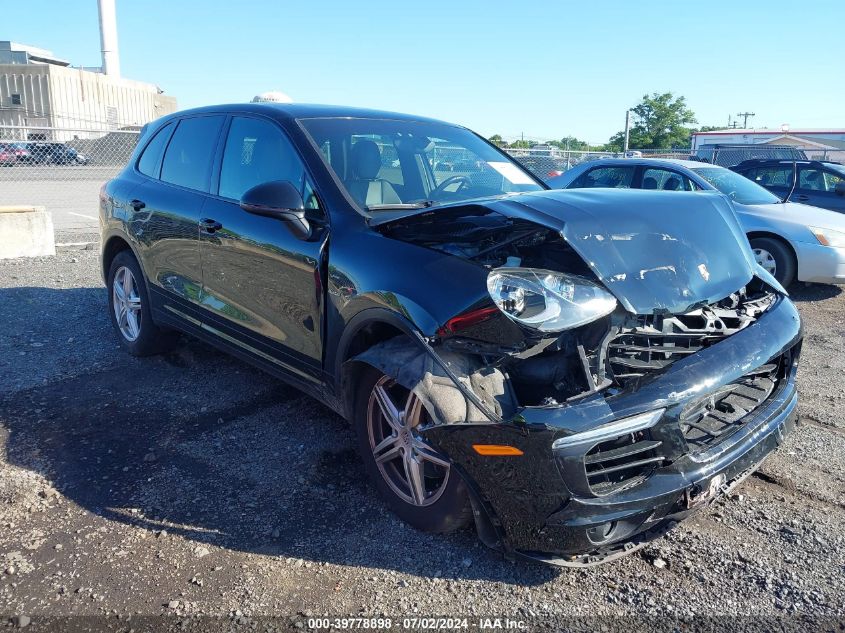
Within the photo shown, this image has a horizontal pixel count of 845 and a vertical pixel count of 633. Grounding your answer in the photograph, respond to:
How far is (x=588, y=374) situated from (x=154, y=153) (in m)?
4.01

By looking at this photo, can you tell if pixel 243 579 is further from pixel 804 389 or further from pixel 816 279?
pixel 816 279

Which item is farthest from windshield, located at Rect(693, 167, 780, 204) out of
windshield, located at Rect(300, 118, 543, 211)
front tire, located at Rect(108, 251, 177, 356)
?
front tire, located at Rect(108, 251, 177, 356)

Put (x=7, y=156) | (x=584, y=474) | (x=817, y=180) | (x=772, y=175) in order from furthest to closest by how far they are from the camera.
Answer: (x=7, y=156) < (x=772, y=175) < (x=817, y=180) < (x=584, y=474)

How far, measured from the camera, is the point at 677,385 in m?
2.49

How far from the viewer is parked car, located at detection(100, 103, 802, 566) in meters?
2.42

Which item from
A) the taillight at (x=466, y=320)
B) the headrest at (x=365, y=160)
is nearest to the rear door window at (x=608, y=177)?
the headrest at (x=365, y=160)

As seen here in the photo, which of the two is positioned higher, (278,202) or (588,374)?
(278,202)

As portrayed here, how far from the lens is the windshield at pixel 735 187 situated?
8.13m

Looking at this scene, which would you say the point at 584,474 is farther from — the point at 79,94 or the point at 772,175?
the point at 79,94

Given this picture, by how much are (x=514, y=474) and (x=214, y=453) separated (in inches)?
80.9

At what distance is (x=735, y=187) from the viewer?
27.3 feet

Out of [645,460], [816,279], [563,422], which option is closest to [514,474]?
[563,422]

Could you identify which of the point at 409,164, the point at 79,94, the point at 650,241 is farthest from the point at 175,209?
the point at 79,94

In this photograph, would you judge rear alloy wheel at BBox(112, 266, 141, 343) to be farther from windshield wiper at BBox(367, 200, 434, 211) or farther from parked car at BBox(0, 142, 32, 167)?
parked car at BBox(0, 142, 32, 167)
